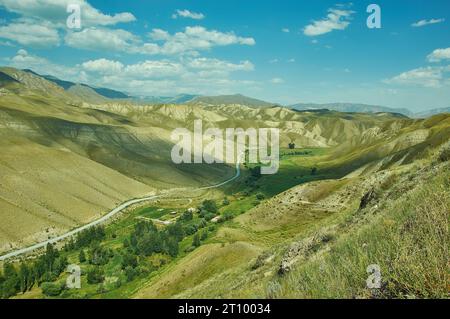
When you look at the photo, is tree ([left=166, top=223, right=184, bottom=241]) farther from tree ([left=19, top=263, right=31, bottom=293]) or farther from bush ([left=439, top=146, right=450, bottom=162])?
bush ([left=439, top=146, right=450, bottom=162])

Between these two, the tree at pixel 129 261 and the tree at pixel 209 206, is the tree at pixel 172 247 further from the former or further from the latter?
the tree at pixel 209 206

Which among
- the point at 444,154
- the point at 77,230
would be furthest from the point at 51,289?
the point at 444,154

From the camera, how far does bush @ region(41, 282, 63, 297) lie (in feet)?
224

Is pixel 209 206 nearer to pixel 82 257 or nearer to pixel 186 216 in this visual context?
pixel 186 216

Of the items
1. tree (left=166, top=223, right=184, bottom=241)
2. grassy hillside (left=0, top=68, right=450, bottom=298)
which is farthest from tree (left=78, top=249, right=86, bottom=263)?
tree (left=166, top=223, right=184, bottom=241)

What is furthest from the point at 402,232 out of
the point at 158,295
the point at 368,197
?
the point at 158,295

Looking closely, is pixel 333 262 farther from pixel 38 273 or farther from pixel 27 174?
pixel 27 174

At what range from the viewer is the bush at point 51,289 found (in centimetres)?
6812

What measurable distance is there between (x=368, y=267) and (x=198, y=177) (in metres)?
172

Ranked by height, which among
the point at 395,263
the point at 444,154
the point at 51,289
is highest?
the point at 444,154

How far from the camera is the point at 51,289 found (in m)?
68.4

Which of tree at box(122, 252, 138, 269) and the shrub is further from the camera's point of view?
tree at box(122, 252, 138, 269)

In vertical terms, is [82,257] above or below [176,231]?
below

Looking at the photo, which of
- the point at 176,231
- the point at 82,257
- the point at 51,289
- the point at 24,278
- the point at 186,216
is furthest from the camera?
the point at 186,216
